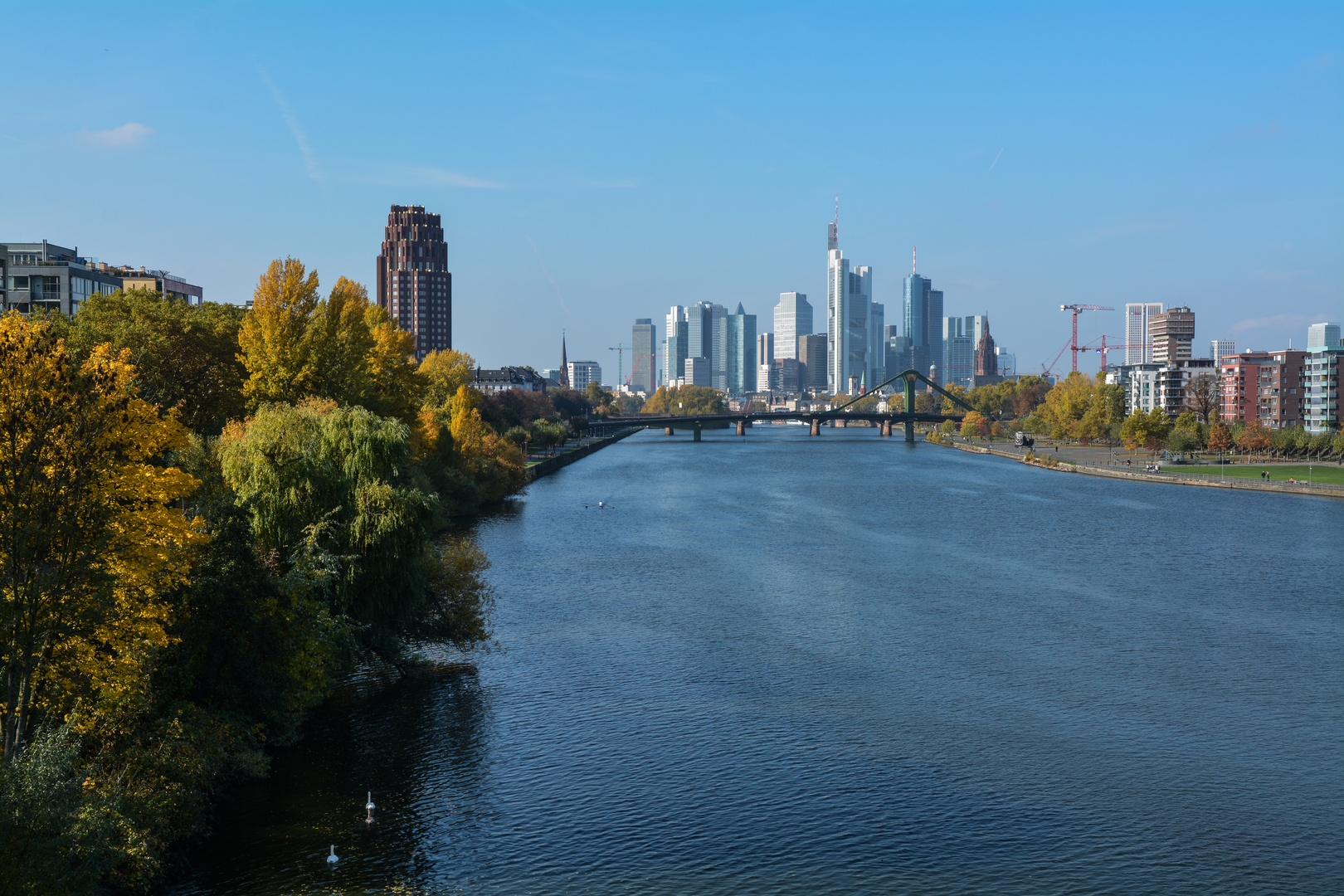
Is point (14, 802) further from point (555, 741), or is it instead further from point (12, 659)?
point (555, 741)

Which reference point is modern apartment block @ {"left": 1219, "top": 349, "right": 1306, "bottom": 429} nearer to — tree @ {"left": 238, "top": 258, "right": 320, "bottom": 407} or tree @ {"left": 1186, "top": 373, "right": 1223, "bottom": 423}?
tree @ {"left": 1186, "top": 373, "right": 1223, "bottom": 423}

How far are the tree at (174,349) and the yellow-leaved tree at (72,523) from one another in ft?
75.9

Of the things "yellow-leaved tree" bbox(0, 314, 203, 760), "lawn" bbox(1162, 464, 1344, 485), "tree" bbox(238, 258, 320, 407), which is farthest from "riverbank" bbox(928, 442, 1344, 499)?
"yellow-leaved tree" bbox(0, 314, 203, 760)

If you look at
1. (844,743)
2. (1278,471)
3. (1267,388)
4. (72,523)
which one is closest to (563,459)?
(1278,471)

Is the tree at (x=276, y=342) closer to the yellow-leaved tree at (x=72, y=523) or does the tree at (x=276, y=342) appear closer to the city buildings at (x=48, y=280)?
the yellow-leaved tree at (x=72, y=523)

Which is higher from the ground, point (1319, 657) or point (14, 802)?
point (14, 802)

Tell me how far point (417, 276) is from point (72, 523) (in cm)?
18034

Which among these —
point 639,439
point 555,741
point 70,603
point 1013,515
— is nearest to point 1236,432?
point 1013,515

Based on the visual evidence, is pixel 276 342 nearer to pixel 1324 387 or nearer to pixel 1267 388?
pixel 1324 387

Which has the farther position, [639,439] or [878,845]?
[639,439]

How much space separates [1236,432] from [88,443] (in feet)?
405

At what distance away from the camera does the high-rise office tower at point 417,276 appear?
188875 millimetres

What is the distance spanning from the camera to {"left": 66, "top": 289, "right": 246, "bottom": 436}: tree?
40.0m

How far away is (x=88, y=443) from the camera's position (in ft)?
51.7
